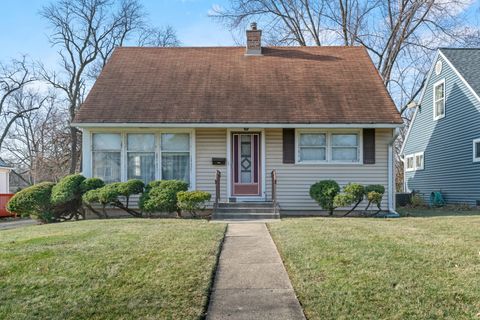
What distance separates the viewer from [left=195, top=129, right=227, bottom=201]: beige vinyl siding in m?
13.2

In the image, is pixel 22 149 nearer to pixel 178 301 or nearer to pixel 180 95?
pixel 180 95

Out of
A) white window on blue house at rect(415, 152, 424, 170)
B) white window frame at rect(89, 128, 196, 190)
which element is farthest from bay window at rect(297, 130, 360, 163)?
white window on blue house at rect(415, 152, 424, 170)

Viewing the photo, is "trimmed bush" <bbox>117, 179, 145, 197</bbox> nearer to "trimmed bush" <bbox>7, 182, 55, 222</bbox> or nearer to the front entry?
"trimmed bush" <bbox>7, 182, 55, 222</bbox>

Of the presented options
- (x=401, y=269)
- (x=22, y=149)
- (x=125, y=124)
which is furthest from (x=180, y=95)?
(x=22, y=149)

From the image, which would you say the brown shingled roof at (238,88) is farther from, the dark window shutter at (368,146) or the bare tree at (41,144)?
the bare tree at (41,144)

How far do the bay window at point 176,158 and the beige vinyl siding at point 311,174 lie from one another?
8.17ft

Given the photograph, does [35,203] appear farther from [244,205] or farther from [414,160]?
[414,160]

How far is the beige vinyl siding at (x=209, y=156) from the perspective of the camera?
13.2 metres

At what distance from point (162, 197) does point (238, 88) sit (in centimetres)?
493

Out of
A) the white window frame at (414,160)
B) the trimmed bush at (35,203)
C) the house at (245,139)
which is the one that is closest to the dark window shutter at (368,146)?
the house at (245,139)

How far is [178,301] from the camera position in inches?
168

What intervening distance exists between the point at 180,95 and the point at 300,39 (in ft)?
57.6

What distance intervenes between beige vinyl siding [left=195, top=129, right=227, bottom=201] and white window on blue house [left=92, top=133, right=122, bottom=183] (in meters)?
2.43

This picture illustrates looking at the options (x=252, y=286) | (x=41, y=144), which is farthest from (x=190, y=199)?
(x=41, y=144)
